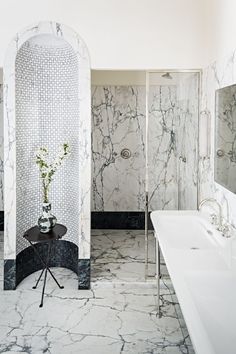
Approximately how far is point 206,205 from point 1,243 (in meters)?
3.00

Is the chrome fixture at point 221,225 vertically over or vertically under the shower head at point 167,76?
under

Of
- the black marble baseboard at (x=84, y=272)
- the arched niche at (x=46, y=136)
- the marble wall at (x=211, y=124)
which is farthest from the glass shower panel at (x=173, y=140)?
the black marble baseboard at (x=84, y=272)

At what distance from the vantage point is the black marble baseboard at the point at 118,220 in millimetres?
5617

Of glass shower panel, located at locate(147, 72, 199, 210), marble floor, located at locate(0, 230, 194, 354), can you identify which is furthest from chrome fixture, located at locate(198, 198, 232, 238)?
glass shower panel, located at locate(147, 72, 199, 210)

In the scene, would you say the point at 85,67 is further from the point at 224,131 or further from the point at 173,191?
the point at 173,191

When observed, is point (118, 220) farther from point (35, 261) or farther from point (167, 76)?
point (167, 76)

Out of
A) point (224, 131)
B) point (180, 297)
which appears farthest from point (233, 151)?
point (180, 297)

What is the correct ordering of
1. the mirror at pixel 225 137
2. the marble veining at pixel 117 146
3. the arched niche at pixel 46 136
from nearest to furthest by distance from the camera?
the mirror at pixel 225 137
the arched niche at pixel 46 136
the marble veining at pixel 117 146

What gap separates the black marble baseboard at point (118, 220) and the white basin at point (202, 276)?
257 cm

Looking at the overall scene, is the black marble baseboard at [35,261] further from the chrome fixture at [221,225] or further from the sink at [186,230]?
the chrome fixture at [221,225]

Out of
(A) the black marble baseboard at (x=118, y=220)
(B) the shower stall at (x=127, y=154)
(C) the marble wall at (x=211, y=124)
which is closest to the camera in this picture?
(C) the marble wall at (x=211, y=124)

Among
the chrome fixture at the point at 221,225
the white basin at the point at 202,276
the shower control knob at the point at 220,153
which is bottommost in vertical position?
the white basin at the point at 202,276

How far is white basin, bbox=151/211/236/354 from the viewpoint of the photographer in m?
1.43

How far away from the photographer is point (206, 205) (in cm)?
319
